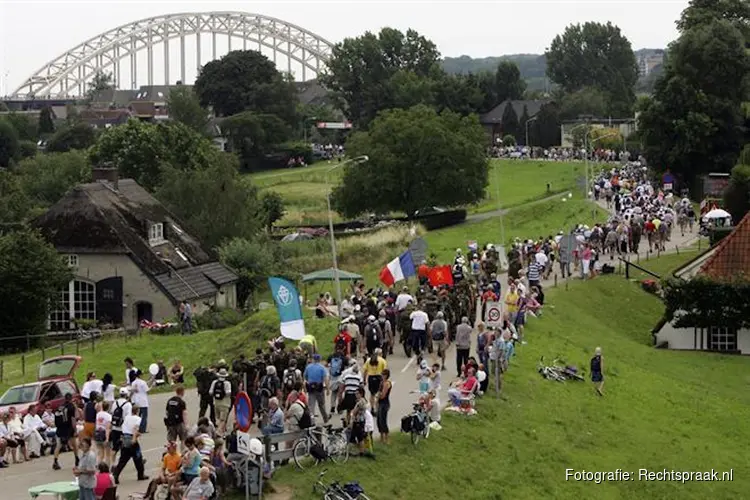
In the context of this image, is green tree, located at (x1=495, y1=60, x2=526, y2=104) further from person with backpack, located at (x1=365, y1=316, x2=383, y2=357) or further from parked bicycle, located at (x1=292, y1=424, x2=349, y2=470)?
parked bicycle, located at (x1=292, y1=424, x2=349, y2=470)

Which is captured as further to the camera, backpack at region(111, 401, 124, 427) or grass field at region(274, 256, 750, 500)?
grass field at region(274, 256, 750, 500)

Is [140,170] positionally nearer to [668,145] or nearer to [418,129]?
[418,129]

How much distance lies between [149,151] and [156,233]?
111ft

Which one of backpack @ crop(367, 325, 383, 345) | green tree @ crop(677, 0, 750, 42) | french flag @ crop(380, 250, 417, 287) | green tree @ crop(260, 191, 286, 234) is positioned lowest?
green tree @ crop(260, 191, 286, 234)

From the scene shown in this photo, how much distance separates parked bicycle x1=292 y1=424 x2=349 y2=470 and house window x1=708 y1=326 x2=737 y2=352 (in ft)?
85.5

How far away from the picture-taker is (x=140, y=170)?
94562 millimetres

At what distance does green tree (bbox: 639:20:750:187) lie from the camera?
90250 millimetres

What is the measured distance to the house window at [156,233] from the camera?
61562 mm

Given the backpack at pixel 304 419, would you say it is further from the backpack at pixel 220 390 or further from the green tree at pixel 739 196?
the green tree at pixel 739 196

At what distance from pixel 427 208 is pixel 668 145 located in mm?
15235

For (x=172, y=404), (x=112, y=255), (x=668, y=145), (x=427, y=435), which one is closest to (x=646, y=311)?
(x=112, y=255)

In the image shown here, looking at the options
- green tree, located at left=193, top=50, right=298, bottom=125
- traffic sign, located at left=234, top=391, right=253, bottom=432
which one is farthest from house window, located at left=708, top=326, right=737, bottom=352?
green tree, located at left=193, top=50, right=298, bottom=125

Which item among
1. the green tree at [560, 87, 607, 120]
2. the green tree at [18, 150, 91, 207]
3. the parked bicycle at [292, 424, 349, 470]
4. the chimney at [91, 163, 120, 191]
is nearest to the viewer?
the parked bicycle at [292, 424, 349, 470]

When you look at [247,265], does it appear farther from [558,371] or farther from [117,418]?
[117,418]
